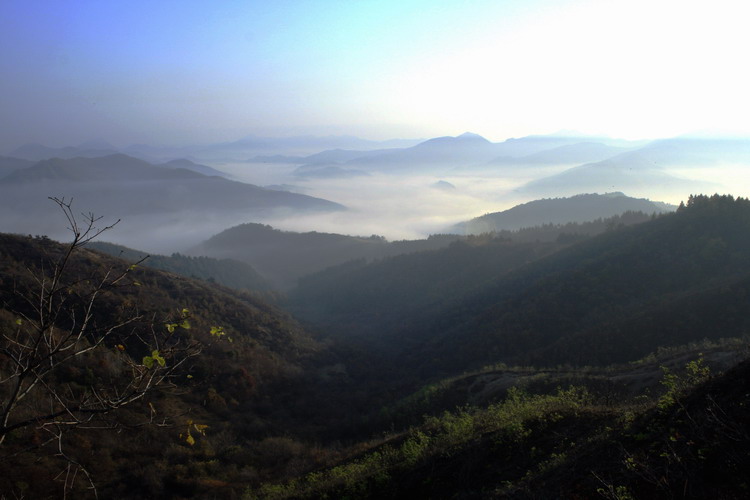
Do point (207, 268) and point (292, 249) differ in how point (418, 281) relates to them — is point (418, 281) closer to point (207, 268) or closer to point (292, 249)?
point (207, 268)

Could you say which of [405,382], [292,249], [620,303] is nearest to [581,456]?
[405,382]

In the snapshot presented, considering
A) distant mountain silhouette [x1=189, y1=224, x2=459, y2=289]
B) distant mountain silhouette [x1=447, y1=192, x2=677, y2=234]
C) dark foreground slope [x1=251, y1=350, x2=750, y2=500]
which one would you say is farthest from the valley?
distant mountain silhouette [x1=447, y1=192, x2=677, y2=234]

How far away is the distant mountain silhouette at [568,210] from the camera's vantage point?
364 feet

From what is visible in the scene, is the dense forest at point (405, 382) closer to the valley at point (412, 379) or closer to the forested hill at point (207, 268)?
the valley at point (412, 379)

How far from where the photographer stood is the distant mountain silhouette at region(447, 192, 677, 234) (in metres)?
111

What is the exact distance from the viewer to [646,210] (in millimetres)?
105750

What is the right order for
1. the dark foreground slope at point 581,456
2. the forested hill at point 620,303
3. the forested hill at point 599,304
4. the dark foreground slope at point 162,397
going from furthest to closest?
the forested hill at point 599,304 → the forested hill at point 620,303 → the dark foreground slope at point 162,397 → the dark foreground slope at point 581,456

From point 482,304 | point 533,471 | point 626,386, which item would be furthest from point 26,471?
point 482,304

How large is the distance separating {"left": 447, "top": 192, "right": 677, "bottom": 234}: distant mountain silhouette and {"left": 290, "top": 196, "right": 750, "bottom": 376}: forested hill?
61148 mm

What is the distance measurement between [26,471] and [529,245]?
65.6 meters

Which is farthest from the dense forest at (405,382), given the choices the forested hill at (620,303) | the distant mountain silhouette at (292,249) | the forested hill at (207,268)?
the distant mountain silhouette at (292,249)

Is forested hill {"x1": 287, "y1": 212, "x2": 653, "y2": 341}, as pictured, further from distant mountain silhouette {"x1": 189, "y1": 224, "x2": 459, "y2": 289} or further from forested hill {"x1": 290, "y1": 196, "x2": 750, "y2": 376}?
distant mountain silhouette {"x1": 189, "y1": 224, "x2": 459, "y2": 289}

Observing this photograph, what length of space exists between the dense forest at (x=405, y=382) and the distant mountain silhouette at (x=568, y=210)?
6733 cm

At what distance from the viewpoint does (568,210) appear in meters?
117
